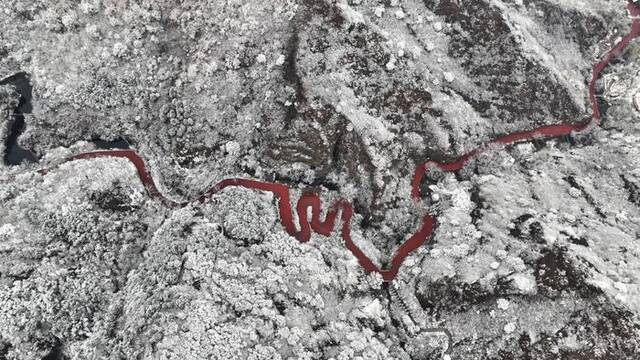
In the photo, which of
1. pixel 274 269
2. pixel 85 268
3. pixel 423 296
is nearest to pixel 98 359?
pixel 85 268

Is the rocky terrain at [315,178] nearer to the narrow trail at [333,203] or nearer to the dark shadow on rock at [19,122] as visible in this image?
the dark shadow on rock at [19,122]

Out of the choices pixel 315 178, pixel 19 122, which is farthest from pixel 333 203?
pixel 19 122

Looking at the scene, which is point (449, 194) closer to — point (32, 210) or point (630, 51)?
point (630, 51)

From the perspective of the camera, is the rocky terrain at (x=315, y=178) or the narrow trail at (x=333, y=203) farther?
the narrow trail at (x=333, y=203)

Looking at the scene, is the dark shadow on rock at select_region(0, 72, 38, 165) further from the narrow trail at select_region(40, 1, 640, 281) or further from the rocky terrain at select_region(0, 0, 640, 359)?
the narrow trail at select_region(40, 1, 640, 281)

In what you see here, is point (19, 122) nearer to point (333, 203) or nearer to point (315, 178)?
point (315, 178)

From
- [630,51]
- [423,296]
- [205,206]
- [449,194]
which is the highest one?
[630,51]

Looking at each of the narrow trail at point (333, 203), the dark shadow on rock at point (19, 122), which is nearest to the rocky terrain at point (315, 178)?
the dark shadow on rock at point (19, 122)

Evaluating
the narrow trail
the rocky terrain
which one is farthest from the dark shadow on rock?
the narrow trail
